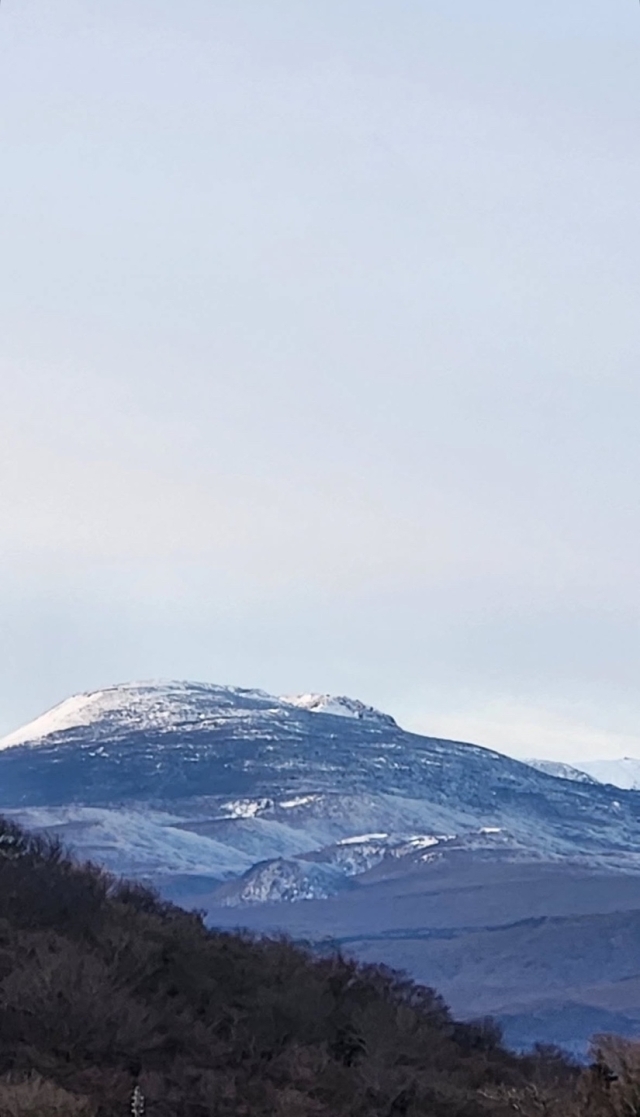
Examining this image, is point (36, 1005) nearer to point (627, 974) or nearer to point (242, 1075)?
point (242, 1075)

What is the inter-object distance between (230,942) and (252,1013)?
5636mm

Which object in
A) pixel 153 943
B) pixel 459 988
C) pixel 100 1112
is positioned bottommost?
pixel 100 1112

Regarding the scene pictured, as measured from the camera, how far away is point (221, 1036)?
2238cm

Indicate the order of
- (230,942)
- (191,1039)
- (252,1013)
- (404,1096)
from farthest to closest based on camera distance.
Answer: (230,942)
(252,1013)
(191,1039)
(404,1096)

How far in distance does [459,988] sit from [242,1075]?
170 meters

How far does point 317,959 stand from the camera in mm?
30031

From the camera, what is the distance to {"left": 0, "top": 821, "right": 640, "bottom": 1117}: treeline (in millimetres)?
18250

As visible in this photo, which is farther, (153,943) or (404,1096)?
(153,943)

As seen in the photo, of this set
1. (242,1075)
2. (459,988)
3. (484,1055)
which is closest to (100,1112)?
(242,1075)

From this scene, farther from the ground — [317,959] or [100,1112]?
[317,959]

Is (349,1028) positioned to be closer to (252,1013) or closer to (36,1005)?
(252,1013)

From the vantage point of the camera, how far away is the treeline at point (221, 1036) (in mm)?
18250

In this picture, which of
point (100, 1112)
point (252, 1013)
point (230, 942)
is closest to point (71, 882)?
point (230, 942)

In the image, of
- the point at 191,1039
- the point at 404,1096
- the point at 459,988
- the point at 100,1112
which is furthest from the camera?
the point at 459,988
